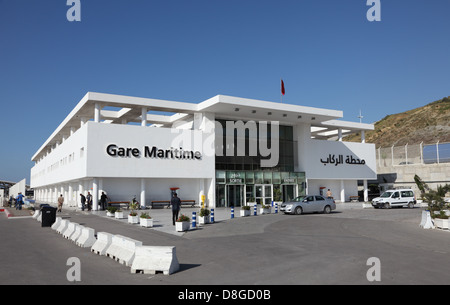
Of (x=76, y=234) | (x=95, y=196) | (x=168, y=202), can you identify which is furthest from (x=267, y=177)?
(x=76, y=234)

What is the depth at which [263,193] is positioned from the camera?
3912cm

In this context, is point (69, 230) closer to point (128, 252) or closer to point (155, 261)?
point (128, 252)

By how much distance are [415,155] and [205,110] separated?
28.2 m

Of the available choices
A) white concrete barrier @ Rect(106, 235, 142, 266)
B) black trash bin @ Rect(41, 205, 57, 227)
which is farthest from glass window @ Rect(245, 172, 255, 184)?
white concrete barrier @ Rect(106, 235, 142, 266)

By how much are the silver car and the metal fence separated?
77.9ft

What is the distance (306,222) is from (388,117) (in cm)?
9928

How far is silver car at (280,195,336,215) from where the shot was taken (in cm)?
2628

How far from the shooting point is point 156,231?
17.7m

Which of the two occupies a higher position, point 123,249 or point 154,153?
point 154,153

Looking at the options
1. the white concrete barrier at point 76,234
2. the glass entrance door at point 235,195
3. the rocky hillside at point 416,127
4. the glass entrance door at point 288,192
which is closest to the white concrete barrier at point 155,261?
the white concrete barrier at point 76,234

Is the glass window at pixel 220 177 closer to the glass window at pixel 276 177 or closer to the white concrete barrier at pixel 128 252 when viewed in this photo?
the glass window at pixel 276 177

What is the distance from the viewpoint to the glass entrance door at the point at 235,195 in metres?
37.3
